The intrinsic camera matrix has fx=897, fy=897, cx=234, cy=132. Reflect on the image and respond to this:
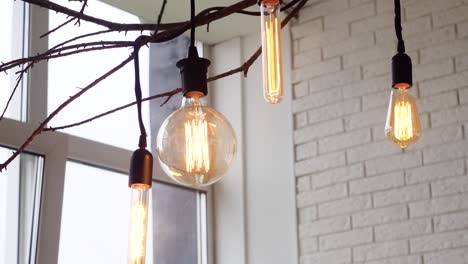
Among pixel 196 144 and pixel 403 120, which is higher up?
pixel 403 120

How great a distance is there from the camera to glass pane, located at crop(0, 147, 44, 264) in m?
2.92

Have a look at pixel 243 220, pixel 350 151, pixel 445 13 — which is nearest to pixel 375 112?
pixel 350 151

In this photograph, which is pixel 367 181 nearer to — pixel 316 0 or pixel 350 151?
pixel 350 151

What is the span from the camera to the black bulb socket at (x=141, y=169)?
1.26m

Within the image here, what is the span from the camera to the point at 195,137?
1.25 metres

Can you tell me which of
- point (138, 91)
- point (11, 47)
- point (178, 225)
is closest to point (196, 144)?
point (138, 91)

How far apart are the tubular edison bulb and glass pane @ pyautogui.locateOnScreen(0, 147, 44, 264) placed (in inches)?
72.4

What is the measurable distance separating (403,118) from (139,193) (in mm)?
495

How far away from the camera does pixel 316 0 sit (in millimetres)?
3670

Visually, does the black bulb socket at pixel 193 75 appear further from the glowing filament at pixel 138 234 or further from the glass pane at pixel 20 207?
the glass pane at pixel 20 207

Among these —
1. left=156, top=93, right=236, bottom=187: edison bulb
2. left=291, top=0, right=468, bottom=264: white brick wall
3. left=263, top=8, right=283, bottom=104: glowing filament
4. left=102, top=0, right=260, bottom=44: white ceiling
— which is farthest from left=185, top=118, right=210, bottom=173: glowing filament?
left=102, top=0, right=260, bottom=44: white ceiling

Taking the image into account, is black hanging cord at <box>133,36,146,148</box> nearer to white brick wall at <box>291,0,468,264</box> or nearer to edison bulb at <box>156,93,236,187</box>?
edison bulb at <box>156,93,236,187</box>

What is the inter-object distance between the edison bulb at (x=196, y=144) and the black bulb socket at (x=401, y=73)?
1.18ft

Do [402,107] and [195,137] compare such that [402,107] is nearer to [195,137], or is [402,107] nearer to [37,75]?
[195,137]
